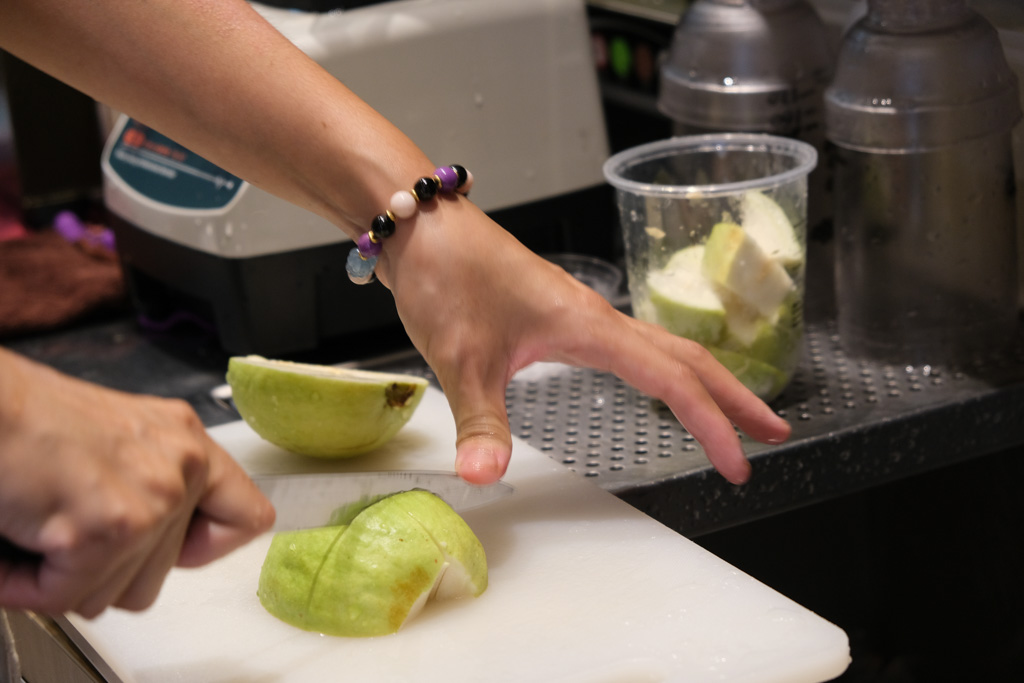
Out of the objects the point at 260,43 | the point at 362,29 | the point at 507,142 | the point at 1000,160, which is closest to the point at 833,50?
the point at 1000,160

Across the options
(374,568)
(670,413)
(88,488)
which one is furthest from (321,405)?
(88,488)

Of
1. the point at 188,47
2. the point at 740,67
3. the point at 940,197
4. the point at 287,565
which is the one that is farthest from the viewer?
the point at 740,67

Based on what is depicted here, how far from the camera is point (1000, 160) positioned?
1135 millimetres

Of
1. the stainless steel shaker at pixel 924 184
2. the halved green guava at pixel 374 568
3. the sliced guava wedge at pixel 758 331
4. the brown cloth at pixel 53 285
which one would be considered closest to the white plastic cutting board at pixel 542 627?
the halved green guava at pixel 374 568

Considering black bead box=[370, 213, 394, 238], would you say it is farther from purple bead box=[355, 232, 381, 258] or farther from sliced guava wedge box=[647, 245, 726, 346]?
sliced guava wedge box=[647, 245, 726, 346]

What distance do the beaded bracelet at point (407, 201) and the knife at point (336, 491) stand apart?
8.8 inches

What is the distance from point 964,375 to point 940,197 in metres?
0.19

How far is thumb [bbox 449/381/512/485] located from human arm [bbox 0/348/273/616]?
0.30 meters

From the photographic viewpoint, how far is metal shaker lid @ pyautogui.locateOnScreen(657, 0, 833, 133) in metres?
1.23

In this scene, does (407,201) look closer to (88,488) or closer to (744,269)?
(744,269)

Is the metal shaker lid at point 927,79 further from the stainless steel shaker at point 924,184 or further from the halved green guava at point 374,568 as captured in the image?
the halved green guava at point 374,568

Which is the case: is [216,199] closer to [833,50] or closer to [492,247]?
[492,247]

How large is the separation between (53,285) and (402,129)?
70 cm

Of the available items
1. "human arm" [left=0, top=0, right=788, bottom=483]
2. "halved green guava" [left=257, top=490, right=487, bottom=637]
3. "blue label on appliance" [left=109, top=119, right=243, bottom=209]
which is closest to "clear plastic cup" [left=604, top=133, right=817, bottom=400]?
"human arm" [left=0, top=0, right=788, bottom=483]
